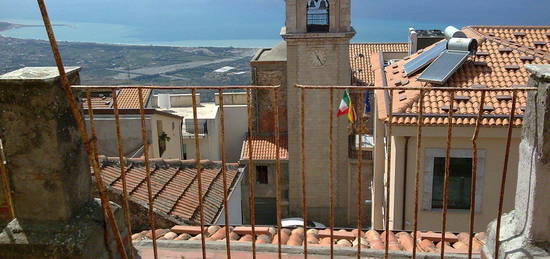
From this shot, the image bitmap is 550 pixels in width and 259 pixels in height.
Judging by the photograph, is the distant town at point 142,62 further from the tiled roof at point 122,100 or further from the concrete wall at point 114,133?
the concrete wall at point 114,133

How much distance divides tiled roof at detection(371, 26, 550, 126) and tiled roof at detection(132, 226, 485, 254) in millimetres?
4380

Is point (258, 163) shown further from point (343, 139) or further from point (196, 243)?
point (196, 243)

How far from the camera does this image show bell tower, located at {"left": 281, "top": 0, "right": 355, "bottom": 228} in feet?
69.7

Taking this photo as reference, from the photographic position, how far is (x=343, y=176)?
75.4 ft

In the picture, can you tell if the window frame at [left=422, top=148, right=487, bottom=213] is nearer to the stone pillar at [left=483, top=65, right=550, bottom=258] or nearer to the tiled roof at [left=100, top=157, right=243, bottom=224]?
the tiled roof at [left=100, top=157, right=243, bottom=224]

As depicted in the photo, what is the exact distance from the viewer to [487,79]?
33.7 feet

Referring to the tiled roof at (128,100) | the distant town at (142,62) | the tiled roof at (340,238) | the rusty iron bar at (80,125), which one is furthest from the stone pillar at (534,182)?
the distant town at (142,62)

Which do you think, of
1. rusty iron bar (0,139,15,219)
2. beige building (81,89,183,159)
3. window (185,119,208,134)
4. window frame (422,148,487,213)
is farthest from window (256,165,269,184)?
rusty iron bar (0,139,15,219)

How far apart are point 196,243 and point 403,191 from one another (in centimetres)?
609

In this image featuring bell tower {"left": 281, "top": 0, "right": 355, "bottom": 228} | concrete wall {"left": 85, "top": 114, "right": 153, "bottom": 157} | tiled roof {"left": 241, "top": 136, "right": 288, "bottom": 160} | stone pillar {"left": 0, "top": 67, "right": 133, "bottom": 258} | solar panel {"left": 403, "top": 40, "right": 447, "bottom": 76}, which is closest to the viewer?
stone pillar {"left": 0, "top": 67, "right": 133, "bottom": 258}

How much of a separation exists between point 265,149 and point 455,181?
1527 centimetres

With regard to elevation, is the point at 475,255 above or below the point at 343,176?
above

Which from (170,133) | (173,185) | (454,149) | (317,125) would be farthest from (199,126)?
(454,149)

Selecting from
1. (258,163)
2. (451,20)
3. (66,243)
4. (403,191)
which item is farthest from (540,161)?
(451,20)
